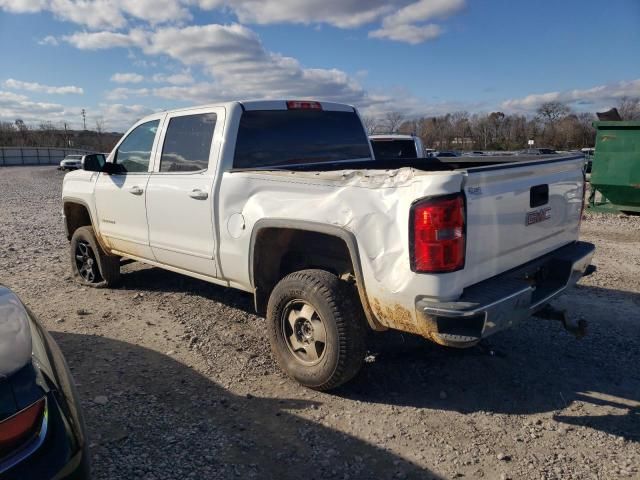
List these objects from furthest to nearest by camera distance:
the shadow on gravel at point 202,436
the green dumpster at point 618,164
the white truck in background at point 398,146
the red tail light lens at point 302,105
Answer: the green dumpster at point 618,164 < the white truck in background at point 398,146 < the red tail light lens at point 302,105 < the shadow on gravel at point 202,436

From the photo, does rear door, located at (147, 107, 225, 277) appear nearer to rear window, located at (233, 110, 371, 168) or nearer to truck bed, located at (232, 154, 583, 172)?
rear window, located at (233, 110, 371, 168)

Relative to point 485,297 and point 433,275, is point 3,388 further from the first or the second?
point 485,297

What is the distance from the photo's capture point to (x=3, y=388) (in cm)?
177

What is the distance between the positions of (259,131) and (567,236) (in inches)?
106

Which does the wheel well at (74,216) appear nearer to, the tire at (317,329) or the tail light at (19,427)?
the tire at (317,329)

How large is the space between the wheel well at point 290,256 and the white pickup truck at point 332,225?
0.01 m

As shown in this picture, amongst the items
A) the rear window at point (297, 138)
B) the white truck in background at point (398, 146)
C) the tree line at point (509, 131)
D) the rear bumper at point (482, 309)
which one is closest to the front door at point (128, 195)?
the rear window at point (297, 138)

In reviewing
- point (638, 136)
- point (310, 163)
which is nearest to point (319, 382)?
point (310, 163)

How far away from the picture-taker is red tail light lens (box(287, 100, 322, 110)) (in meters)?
4.73

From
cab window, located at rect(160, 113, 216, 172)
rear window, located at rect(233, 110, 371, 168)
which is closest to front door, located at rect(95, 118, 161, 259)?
cab window, located at rect(160, 113, 216, 172)

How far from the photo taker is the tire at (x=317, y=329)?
345 cm

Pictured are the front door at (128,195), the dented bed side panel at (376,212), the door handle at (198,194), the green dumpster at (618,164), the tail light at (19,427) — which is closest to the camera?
the tail light at (19,427)

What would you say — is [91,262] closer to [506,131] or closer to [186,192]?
[186,192]

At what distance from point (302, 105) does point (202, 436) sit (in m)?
3.01
